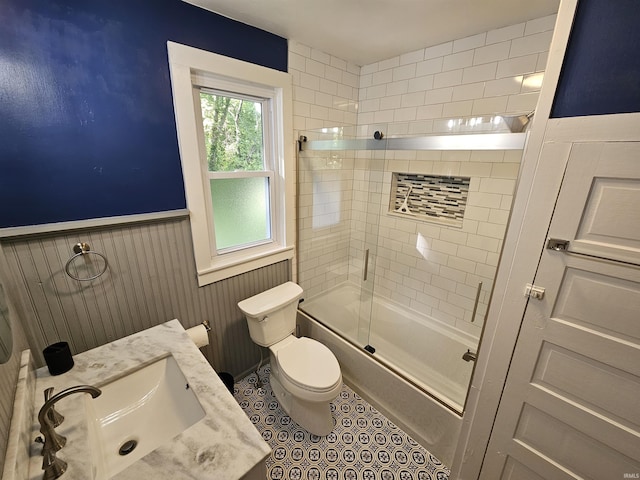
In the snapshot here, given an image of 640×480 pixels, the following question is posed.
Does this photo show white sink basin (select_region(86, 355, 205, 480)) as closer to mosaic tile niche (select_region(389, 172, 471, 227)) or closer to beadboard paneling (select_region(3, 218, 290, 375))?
beadboard paneling (select_region(3, 218, 290, 375))

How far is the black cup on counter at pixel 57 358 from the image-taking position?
1071 millimetres

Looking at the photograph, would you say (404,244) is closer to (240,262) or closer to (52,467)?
(240,262)

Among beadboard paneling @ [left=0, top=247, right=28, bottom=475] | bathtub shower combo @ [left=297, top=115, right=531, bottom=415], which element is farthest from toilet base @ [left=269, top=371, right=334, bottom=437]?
beadboard paneling @ [left=0, top=247, right=28, bottom=475]

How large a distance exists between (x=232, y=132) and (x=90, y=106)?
749mm

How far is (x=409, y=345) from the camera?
2.25m

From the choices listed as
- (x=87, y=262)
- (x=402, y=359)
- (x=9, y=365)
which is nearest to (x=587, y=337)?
(x=402, y=359)

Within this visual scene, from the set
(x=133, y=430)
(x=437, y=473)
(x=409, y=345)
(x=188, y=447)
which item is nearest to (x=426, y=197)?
(x=409, y=345)

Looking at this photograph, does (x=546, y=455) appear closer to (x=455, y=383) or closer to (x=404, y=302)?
(x=455, y=383)

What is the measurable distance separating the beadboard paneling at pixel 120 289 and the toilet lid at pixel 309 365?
0.52 m

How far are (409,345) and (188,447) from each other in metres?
1.89

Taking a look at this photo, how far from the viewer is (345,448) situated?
161 cm

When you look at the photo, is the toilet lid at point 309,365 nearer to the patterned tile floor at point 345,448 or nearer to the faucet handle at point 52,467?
the patterned tile floor at point 345,448

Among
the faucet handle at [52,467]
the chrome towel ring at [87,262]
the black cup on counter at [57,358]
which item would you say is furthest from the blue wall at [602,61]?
the black cup on counter at [57,358]

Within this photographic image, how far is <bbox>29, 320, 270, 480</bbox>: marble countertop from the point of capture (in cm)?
77
